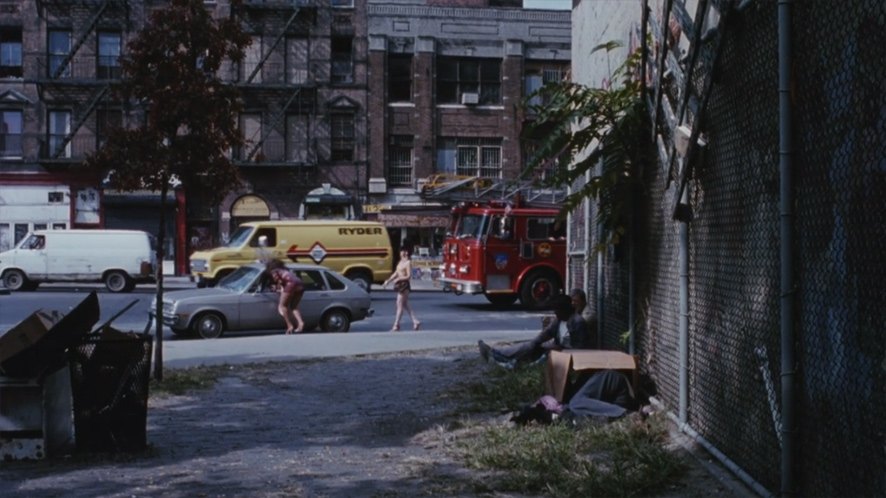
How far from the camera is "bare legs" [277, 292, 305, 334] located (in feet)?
60.1

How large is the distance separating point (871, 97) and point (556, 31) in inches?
1581

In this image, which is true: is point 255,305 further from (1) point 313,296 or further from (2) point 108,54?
(2) point 108,54

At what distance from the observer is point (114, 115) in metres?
40.8

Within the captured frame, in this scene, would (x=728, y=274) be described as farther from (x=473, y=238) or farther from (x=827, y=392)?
(x=473, y=238)

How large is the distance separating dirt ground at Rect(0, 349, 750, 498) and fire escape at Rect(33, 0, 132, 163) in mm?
30909

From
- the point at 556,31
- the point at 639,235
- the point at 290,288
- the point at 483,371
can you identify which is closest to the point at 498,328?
the point at 290,288

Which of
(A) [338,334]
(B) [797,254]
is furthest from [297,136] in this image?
(B) [797,254]

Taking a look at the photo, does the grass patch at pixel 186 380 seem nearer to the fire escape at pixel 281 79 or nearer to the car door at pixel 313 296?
the car door at pixel 313 296

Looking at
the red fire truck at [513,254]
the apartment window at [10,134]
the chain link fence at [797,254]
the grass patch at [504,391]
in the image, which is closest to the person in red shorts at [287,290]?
the grass patch at [504,391]

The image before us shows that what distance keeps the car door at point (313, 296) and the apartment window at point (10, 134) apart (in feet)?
83.6

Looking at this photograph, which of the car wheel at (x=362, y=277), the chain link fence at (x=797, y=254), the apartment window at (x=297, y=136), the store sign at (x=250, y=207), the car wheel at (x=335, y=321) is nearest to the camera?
the chain link fence at (x=797, y=254)

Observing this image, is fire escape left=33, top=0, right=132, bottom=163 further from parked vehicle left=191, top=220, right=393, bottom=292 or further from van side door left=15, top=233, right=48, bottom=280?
parked vehicle left=191, top=220, right=393, bottom=292

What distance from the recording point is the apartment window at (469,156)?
1667 inches

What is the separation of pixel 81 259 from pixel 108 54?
13.1m
